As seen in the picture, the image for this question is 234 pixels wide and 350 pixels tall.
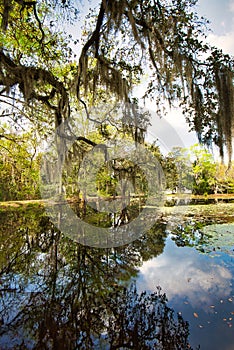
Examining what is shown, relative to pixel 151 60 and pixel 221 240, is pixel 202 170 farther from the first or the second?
pixel 151 60

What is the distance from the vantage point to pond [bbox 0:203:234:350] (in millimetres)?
1801

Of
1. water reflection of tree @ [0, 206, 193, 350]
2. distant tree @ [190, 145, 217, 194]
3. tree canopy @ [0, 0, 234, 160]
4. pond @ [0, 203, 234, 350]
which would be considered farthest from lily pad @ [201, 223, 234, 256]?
distant tree @ [190, 145, 217, 194]

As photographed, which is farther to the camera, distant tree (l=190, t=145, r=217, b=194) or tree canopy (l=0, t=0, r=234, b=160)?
distant tree (l=190, t=145, r=217, b=194)

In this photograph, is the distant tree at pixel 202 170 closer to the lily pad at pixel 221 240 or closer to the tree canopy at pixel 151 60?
the lily pad at pixel 221 240

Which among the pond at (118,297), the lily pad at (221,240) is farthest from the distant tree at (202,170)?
the pond at (118,297)

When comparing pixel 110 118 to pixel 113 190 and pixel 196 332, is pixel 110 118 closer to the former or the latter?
pixel 196 332

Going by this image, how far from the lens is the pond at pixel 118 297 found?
1801 mm

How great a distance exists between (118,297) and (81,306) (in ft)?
1.50

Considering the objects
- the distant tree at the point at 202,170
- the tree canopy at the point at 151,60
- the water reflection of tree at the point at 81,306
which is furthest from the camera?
the distant tree at the point at 202,170

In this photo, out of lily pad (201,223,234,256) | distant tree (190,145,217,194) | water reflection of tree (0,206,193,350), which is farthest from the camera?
distant tree (190,145,217,194)

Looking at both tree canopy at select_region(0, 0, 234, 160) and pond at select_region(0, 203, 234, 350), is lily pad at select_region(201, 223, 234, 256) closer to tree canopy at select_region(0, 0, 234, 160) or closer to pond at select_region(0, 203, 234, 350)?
pond at select_region(0, 203, 234, 350)

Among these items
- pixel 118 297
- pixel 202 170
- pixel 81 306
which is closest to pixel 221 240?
pixel 118 297

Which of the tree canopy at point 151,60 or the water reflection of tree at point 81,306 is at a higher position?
the tree canopy at point 151,60

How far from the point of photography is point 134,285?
2898 mm
